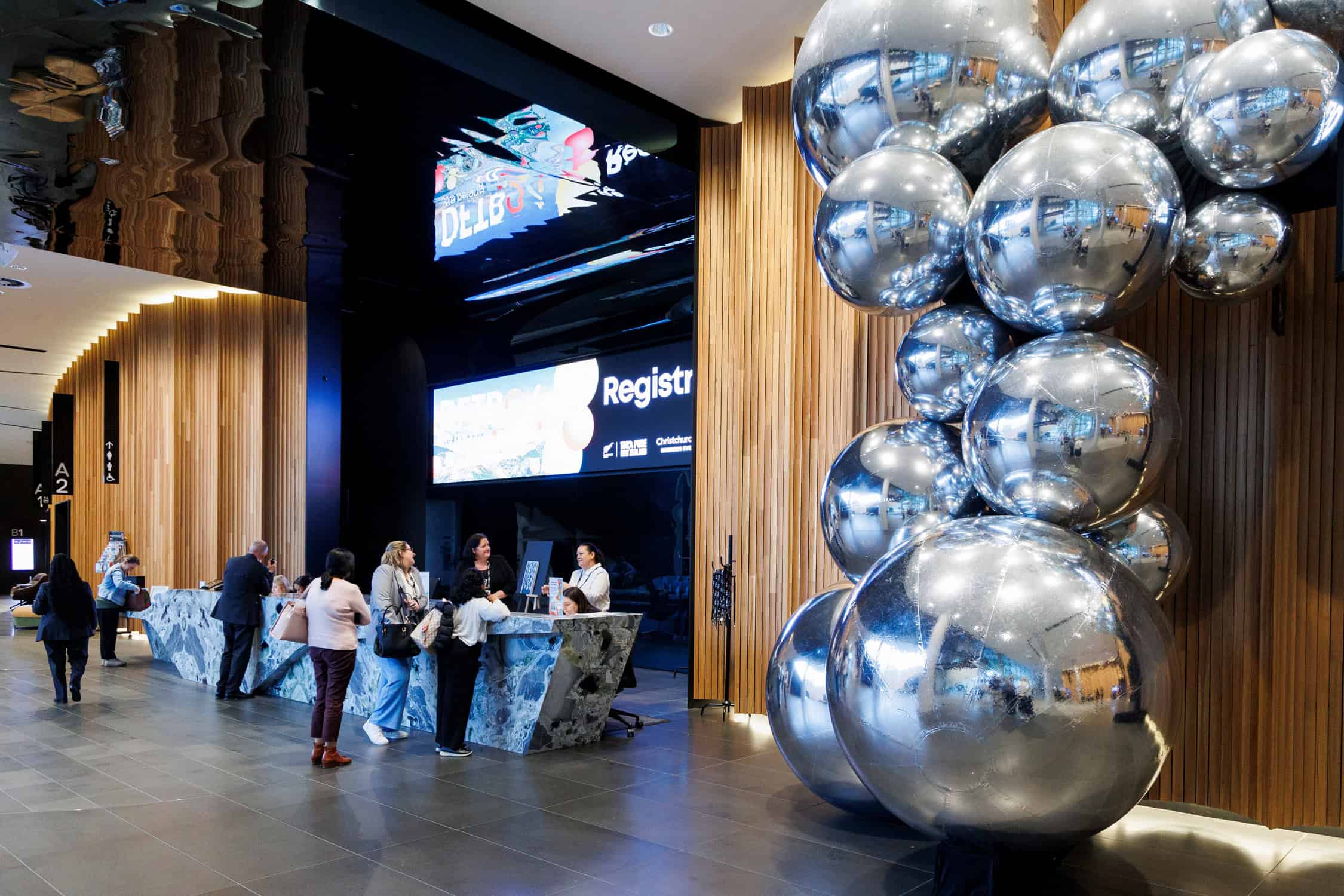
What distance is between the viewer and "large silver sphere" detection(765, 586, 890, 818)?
13.8 ft

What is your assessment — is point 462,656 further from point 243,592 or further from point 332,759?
point 243,592

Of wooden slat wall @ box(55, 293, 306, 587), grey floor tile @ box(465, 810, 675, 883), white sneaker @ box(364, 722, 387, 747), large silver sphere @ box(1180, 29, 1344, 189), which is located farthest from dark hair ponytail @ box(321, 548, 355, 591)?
wooden slat wall @ box(55, 293, 306, 587)

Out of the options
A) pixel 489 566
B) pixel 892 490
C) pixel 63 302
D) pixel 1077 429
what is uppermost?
pixel 63 302

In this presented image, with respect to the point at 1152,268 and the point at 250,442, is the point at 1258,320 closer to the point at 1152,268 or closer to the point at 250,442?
the point at 1152,268

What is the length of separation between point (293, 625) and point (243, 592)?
205 centimetres

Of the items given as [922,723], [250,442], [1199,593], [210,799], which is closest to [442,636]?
[210,799]

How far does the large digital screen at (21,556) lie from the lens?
32469 millimetres

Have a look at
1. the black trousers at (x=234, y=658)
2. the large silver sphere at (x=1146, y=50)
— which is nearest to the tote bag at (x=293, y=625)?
the black trousers at (x=234, y=658)

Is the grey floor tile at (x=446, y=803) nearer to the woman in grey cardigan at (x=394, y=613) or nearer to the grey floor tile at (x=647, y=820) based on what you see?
the grey floor tile at (x=647, y=820)

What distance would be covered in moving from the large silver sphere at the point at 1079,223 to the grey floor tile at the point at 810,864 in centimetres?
233

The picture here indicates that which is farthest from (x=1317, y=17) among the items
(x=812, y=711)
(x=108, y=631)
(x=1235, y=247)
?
(x=108, y=631)

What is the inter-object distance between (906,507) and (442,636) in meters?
3.36

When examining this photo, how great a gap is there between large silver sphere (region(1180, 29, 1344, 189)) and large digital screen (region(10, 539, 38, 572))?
37699mm

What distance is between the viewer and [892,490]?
13.4 feet
